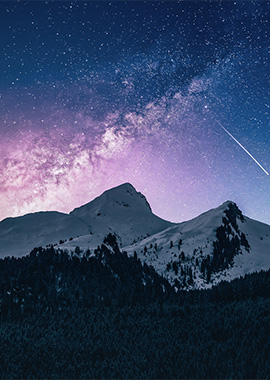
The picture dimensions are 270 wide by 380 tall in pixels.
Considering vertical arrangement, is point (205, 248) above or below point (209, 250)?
above

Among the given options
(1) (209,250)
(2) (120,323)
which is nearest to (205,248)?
(1) (209,250)

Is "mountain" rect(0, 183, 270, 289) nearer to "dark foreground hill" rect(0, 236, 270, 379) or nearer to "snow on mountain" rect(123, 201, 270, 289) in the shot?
"snow on mountain" rect(123, 201, 270, 289)

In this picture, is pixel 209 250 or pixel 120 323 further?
pixel 209 250

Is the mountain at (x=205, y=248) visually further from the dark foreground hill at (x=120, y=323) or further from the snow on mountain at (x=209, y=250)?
the dark foreground hill at (x=120, y=323)

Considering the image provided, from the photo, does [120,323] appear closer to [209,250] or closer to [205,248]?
[209,250]

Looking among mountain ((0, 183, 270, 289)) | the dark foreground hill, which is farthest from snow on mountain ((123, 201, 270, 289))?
the dark foreground hill

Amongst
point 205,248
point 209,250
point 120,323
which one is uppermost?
point 205,248
